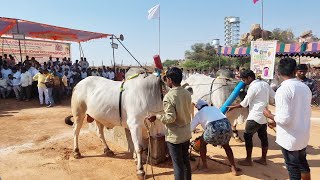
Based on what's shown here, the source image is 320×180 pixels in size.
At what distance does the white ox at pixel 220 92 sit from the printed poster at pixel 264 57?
218 centimetres

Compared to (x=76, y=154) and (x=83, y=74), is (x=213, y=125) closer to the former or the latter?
(x=76, y=154)

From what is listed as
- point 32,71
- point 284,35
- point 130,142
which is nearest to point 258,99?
point 130,142

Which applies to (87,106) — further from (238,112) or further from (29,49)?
(29,49)

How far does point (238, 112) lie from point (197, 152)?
1.48m

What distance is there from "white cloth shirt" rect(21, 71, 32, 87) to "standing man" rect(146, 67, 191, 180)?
443 inches

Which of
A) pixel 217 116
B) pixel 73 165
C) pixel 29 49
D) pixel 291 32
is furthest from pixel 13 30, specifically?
pixel 291 32

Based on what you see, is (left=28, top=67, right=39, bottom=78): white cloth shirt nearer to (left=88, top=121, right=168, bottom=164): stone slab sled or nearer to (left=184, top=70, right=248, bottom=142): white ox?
(left=88, top=121, right=168, bottom=164): stone slab sled

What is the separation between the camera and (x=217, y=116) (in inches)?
172

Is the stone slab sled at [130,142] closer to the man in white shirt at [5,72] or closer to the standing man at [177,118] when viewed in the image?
the standing man at [177,118]

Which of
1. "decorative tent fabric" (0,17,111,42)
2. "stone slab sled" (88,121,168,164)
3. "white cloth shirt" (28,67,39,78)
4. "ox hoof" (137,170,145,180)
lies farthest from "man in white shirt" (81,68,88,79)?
"ox hoof" (137,170,145,180)

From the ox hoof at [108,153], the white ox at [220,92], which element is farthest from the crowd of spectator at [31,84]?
the white ox at [220,92]

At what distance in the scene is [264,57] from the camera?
8.84 m

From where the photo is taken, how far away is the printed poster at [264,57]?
8.68 meters

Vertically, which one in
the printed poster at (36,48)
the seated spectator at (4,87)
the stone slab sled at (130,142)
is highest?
the printed poster at (36,48)
